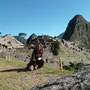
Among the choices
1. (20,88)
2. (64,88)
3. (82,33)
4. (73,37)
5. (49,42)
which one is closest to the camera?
(64,88)

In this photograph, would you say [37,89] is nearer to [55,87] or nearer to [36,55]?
[55,87]

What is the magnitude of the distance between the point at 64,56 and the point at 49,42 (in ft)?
27.3

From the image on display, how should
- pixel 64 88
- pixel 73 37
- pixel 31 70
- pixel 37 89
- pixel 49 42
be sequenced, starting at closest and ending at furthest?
pixel 64 88 < pixel 37 89 < pixel 31 70 < pixel 49 42 < pixel 73 37

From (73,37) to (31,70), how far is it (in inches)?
6933

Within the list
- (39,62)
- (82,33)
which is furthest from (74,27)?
(39,62)

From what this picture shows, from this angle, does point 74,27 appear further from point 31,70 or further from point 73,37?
point 31,70

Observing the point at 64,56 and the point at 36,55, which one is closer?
the point at 36,55

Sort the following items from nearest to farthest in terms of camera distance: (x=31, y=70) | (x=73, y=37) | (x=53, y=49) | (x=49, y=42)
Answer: (x=31, y=70)
(x=53, y=49)
(x=49, y=42)
(x=73, y=37)

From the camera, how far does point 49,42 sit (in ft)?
188

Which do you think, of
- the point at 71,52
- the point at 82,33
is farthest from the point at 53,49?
the point at 82,33

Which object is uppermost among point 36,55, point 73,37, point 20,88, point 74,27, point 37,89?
point 74,27

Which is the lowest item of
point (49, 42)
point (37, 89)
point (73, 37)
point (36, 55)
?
point (37, 89)

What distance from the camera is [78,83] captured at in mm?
2234

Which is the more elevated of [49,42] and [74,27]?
[74,27]
